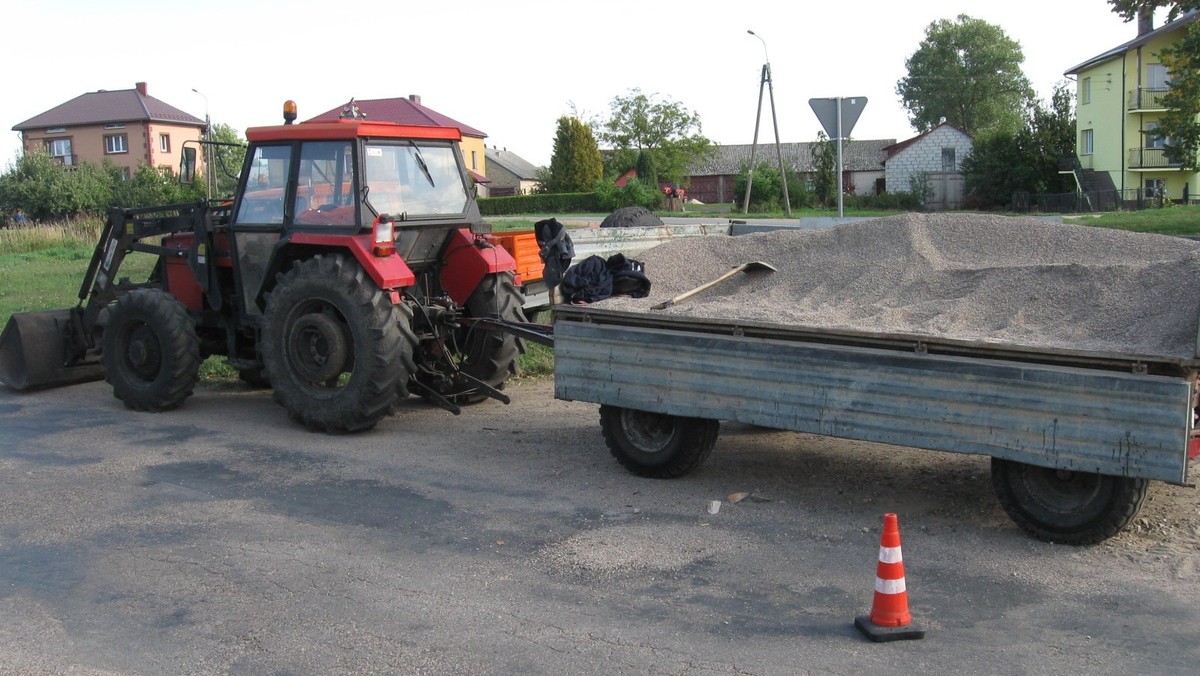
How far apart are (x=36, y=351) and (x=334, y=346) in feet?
13.2

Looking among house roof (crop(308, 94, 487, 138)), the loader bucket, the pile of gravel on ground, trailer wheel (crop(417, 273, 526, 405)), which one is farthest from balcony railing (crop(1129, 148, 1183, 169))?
the loader bucket

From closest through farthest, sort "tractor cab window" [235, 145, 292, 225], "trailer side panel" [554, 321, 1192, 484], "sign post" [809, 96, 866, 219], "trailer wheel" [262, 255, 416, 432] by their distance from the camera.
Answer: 1. "trailer side panel" [554, 321, 1192, 484]
2. "trailer wheel" [262, 255, 416, 432]
3. "tractor cab window" [235, 145, 292, 225]
4. "sign post" [809, 96, 866, 219]

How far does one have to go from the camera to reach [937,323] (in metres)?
6.42

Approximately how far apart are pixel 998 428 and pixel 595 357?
270 centimetres

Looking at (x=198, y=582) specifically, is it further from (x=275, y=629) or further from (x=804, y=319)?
(x=804, y=319)

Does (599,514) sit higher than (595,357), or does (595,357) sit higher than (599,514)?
(595,357)

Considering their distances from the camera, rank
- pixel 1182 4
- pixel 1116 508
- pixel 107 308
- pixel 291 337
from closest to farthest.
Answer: pixel 1116 508 < pixel 291 337 < pixel 107 308 < pixel 1182 4

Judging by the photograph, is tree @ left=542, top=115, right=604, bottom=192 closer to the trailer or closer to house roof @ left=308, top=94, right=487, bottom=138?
house roof @ left=308, top=94, right=487, bottom=138

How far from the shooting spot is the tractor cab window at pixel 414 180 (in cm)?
919

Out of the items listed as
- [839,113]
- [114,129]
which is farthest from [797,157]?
[839,113]

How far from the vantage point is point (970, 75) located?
90.5 meters

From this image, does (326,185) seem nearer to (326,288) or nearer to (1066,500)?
(326,288)

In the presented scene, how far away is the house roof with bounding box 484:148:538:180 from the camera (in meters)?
85.4

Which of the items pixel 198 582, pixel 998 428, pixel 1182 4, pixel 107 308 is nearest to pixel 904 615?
pixel 998 428
